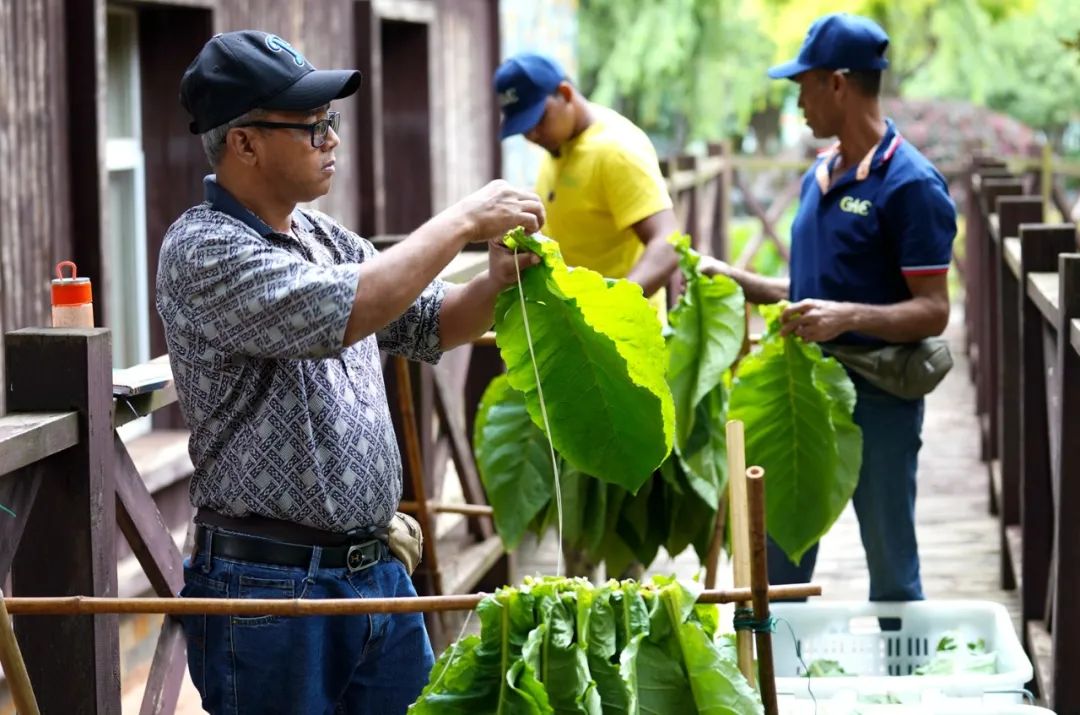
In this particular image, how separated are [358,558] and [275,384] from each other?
1.18 feet

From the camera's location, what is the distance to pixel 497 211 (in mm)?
2865

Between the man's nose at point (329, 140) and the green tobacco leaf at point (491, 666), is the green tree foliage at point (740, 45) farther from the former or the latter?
the green tobacco leaf at point (491, 666)

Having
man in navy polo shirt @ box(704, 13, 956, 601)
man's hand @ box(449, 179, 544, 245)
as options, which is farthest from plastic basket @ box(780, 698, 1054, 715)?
man's hand @ box(449, 179, 544, 245)

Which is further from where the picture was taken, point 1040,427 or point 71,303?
point 1040,427

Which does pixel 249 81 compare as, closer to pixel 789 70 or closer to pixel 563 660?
pixel 563 660

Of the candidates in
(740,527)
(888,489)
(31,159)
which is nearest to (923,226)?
(888,489)

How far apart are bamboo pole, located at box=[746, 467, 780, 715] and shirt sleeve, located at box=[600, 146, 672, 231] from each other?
287cm

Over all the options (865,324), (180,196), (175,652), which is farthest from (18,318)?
(865,324)

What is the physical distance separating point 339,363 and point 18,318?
9.12ft

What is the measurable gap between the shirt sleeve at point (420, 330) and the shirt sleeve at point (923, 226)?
5.55 ft

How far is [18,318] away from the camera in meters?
5.43

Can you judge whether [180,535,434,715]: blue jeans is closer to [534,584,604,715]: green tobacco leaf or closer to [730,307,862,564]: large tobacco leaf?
[534,584,604,715]: green tobacco leaf

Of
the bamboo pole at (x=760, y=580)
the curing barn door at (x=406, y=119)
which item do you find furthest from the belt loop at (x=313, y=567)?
the curing barn door at (x=406, y=119)

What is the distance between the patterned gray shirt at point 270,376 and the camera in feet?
8.89
